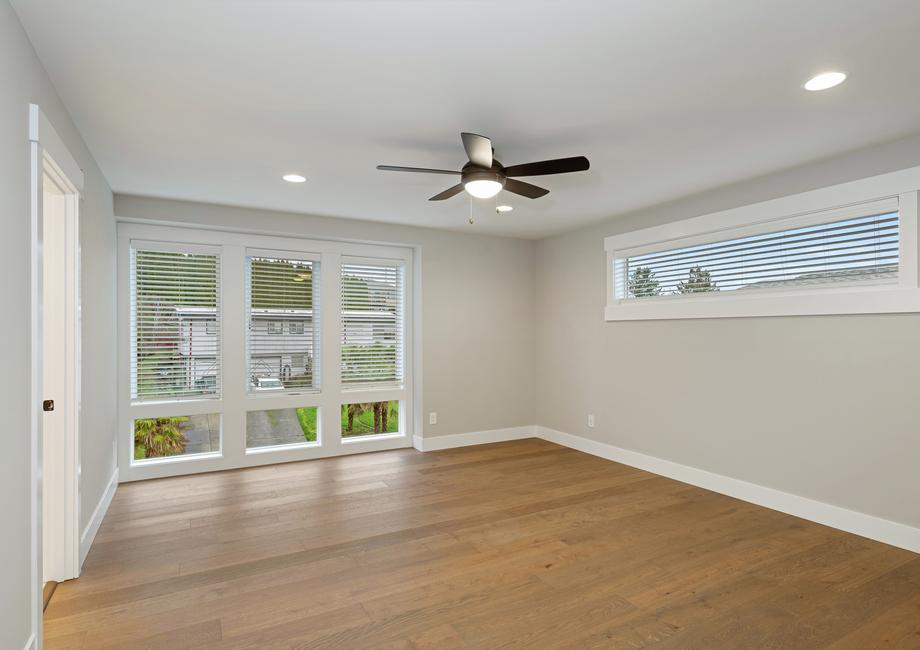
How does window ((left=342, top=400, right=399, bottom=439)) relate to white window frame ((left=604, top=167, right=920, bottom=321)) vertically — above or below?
below

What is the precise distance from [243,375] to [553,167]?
3.53 metres

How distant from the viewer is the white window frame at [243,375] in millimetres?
4410

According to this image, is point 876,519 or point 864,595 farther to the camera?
point 876,519

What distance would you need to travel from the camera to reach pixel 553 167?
109 inches

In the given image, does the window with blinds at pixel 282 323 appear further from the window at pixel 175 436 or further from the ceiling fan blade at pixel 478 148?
the ceiling fan blade at pixel 478 148

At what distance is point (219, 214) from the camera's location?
4.59 m

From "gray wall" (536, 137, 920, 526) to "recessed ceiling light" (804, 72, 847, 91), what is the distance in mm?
1160

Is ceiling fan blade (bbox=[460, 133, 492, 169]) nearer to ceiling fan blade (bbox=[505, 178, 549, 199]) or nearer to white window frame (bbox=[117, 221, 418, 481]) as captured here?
ceiling fan blade (bbox=[505, 178, 549, 199])

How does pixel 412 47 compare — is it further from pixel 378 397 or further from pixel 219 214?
pixel 378 397

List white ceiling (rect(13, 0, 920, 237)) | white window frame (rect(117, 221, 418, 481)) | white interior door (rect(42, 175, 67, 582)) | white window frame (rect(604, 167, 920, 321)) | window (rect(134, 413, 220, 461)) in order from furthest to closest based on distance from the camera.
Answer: window (rect(134, 413, 220, 461)) → white window frame (rect(117, 221, 418, 481)) → white window frame (rect(604, 167, 920, 321)) → white interior door (rect(42, 175, 67, 582)) → white ceiling (rect(13, 0, 920, 237))

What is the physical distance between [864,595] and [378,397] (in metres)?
4.19

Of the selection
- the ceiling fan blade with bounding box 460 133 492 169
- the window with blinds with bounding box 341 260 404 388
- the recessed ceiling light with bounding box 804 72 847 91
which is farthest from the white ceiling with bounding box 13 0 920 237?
the window with blinds with bounding box 341 260 404 388

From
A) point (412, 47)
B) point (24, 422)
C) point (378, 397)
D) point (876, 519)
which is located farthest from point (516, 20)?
point (378, 397)

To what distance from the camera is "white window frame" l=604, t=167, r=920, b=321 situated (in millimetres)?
3070
